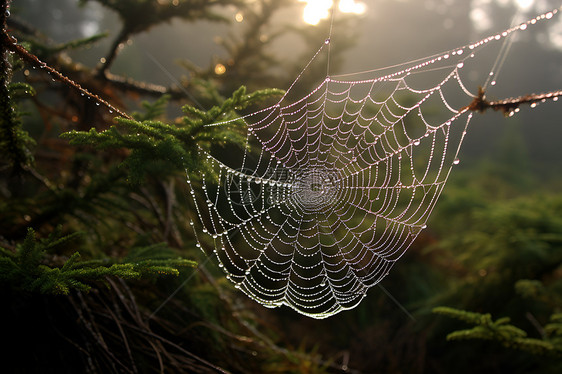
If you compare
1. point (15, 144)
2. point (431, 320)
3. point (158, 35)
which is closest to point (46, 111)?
point (15, 144)

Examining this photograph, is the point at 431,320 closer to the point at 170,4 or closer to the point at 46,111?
the point at 170,4

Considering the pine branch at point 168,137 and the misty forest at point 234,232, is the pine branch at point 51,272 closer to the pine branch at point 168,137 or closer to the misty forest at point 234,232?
the misty forest at point 234,232

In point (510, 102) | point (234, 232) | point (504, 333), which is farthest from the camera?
point (234, 232)

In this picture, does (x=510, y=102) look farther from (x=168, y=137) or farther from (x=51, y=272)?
(x=51, y=272)

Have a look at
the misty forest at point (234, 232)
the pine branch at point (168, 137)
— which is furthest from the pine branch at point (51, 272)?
the pine branch at point (168, 137)

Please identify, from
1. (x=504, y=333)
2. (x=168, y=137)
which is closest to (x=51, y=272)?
(x=168, y=137)

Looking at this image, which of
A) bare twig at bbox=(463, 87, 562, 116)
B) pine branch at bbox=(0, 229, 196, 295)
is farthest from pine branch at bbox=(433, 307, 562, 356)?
pine branch at bbox=(0, 229, 196, 295)

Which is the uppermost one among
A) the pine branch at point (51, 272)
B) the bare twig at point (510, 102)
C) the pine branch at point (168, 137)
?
the bare twig at point (510, 102)

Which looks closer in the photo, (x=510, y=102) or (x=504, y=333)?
(x=510, y=102)
